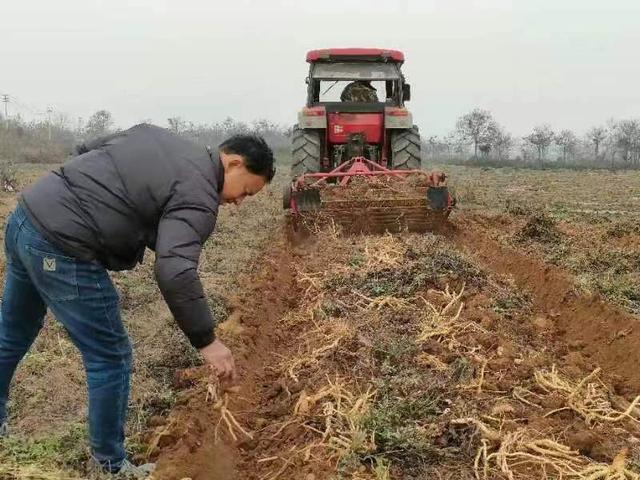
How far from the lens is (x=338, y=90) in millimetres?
10289

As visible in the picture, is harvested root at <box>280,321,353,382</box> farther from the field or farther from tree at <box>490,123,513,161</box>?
tree at <box>490,123,513,161</box>

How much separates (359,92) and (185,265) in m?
8.24

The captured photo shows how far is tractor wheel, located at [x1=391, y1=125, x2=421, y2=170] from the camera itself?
9.81 meters

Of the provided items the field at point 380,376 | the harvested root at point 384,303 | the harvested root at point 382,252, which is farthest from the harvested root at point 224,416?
the harvested root at point 382,252

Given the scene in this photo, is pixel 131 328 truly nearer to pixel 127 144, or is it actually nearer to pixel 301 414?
pixel 301 414

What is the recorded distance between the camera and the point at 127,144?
8.94 ft

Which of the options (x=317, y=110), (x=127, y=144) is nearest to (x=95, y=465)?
(x=127, y=144)

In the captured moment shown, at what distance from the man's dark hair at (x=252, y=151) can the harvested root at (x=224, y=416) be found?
4.76 feet

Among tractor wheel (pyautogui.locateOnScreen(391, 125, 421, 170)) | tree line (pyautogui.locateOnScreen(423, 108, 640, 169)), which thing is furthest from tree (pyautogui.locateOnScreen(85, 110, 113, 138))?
tractor wheel (pyautogui.locateOnScreen(391, 125, 421, 170))

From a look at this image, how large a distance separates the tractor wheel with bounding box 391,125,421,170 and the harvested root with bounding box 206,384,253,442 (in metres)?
6.54

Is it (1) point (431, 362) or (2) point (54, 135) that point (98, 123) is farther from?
(1) point (431, 362)

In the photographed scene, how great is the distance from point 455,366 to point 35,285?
7.54 ft

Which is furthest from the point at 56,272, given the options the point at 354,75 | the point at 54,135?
the point at 54,135

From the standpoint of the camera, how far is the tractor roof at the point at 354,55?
978 cm
